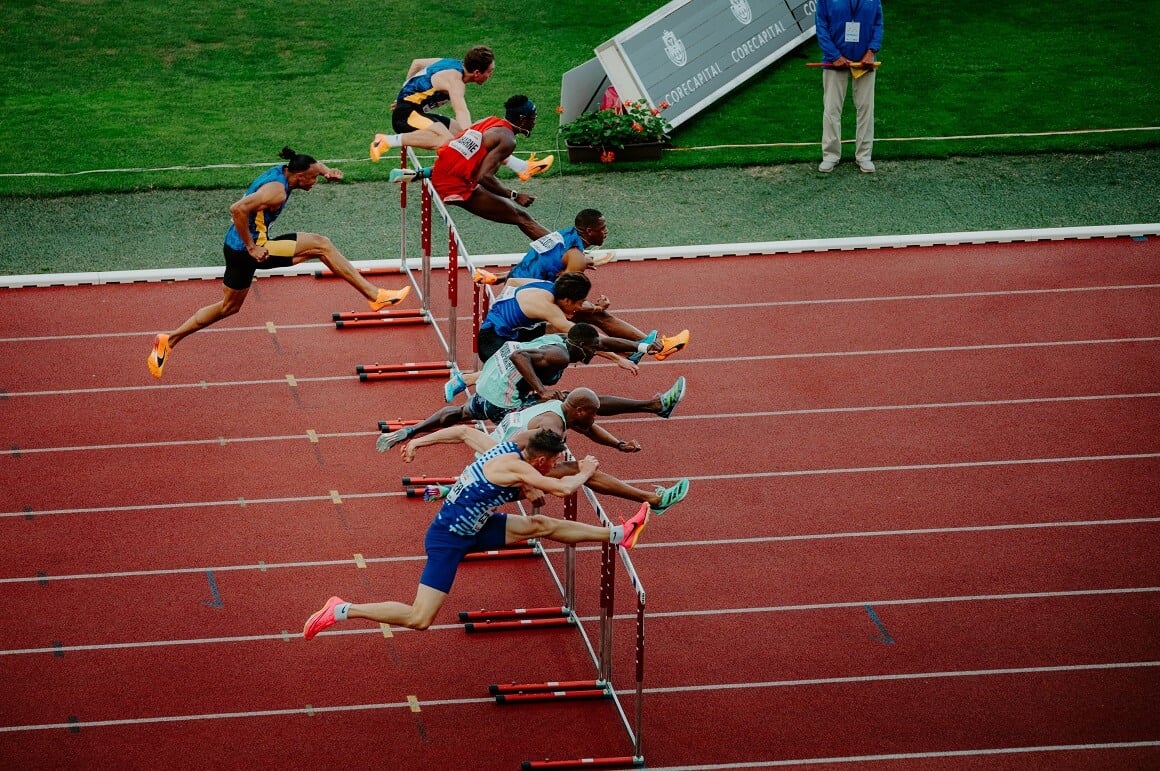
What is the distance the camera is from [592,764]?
7.66 metres

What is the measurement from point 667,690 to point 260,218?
13.2 ft

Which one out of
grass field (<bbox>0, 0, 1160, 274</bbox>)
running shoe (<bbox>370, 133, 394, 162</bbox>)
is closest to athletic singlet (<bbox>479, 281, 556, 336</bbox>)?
running shoe (<bbox>370, 133, 394, 162</bbox>)

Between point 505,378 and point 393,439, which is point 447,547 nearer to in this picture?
point 505,378

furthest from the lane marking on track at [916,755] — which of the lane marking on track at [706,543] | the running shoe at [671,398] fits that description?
the running shoe at [671,398]

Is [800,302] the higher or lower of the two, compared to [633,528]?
lower

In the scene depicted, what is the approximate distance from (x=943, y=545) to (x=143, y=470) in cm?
530

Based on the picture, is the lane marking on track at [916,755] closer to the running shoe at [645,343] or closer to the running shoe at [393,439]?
the running shoe at [393,439]

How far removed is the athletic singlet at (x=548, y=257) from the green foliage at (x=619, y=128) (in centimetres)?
452

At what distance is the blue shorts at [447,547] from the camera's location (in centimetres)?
773

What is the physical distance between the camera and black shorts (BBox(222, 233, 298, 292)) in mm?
9906

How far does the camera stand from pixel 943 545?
948 cm

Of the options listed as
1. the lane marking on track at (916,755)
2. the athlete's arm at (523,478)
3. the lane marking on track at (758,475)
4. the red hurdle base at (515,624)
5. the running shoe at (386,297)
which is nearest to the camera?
the athlete's arm at (523,478)

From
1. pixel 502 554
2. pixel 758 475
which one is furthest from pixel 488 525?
pixel 758 475

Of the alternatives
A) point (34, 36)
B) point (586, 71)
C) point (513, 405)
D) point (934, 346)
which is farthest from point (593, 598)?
point (34, 36)
